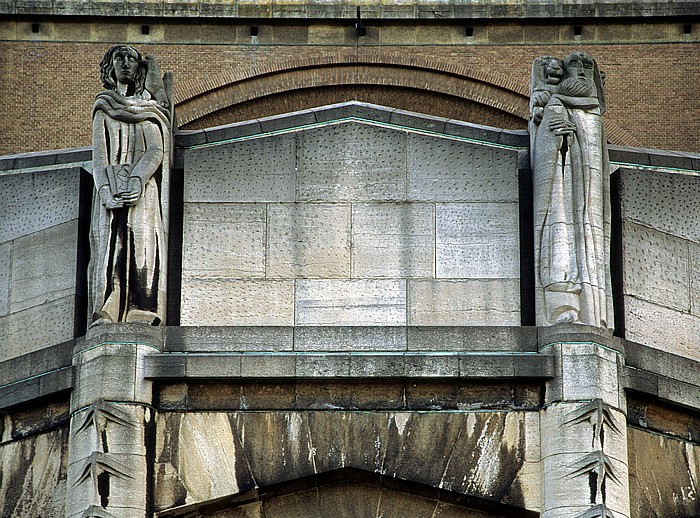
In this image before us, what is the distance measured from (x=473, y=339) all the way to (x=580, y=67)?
3.23m

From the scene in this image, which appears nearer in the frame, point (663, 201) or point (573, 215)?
point (573, 215)

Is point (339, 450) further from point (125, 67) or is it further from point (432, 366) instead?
point (125, 67)

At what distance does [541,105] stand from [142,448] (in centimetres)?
550

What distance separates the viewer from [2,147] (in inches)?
1218

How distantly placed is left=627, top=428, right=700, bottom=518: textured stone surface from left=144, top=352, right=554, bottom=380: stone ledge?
1548 millimetres

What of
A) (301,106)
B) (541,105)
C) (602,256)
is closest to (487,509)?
(602,256)

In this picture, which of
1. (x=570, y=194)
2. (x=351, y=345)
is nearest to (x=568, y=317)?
(x=570, y=194)

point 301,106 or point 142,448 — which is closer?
point 142,448

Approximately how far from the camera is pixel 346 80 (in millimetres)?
31359

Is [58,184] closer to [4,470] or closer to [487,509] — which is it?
[4,470]

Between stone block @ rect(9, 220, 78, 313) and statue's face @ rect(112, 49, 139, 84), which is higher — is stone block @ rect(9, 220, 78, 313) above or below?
below

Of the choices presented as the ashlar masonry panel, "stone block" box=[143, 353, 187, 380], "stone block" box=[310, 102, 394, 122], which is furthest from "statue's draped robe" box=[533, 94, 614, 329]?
"stone block" box=[143, 353, 187, 380]

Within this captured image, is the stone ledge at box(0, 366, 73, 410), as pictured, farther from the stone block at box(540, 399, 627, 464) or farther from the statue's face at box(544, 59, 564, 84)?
→ the statue's face at box(544, 59, 564, 84)

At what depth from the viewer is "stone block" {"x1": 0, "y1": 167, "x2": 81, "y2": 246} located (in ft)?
61.5
